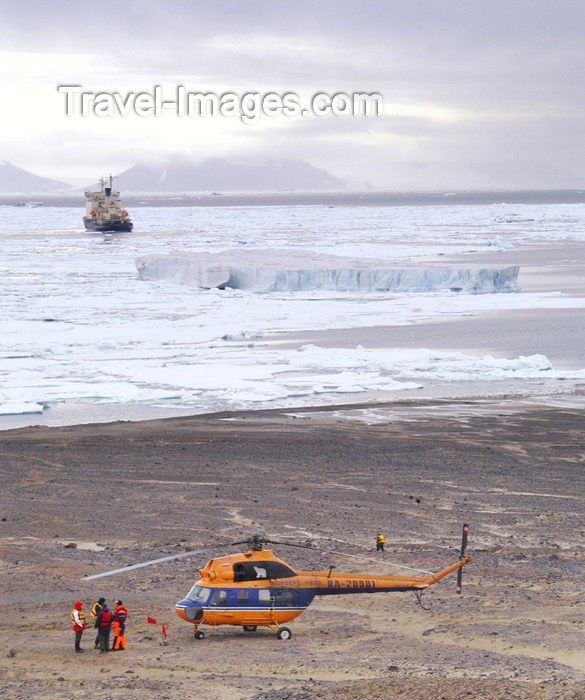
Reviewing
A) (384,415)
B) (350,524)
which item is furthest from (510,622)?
(384,415)

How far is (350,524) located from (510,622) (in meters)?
3.74

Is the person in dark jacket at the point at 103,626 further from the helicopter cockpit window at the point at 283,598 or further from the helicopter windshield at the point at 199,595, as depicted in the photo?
the helicopter cockpit window at the point at 283,598

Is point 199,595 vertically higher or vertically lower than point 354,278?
lower

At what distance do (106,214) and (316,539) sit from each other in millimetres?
79516

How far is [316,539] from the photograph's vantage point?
12.7 metres

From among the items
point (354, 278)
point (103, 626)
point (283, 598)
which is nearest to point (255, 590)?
point (283, 598)

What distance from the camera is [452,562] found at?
1177 cm

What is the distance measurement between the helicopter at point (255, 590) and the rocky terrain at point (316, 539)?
29 centimetres

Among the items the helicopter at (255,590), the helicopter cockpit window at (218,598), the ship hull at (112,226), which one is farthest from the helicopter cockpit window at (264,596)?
the ship hull at (112,226)

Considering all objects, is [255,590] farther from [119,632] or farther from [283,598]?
[119,632]

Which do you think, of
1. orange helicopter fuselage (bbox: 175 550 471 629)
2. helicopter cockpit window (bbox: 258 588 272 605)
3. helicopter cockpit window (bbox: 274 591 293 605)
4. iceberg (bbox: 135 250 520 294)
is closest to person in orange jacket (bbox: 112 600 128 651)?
orange helicopter fuselage (bbox: 175 550 471 629)

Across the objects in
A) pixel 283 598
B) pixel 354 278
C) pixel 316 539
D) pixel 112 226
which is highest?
pixel 112 226

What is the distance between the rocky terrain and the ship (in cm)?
7037

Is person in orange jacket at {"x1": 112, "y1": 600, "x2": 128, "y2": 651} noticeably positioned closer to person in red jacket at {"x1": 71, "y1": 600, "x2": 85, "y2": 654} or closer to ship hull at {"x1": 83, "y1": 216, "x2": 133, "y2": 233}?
person in red jacket at {"x1": 71, "y1": 600, "x2": 85, "y2": 654}
